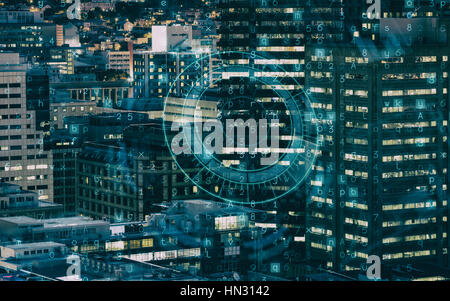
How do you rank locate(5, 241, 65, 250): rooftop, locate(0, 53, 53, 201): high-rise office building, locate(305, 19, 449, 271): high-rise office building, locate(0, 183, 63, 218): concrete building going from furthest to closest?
locate(0, 53, 53, 201): high-rise office building → locate(305, 19, 449, 271): high-rise office building → locate(0, 183, 63, 218): concrete building → locate(5, 241, 65, 250): rooftop

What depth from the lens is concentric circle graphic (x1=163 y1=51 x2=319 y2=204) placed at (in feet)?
141

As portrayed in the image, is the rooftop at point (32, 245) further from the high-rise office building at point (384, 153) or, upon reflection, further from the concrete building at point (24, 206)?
the high-rise office building at point (384, 153)

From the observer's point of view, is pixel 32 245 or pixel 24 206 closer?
pixel 32 245

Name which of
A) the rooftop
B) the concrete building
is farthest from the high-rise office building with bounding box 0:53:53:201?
the rooftop

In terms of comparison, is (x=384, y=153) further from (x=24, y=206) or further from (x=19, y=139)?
(x=19, y=139)

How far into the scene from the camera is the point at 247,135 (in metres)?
46.5

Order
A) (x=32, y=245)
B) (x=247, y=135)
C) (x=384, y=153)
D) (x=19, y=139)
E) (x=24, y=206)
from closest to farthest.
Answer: (x=32, y=245) → (x=24, y=206) → (x=384, y=153) → (x=19, y=139) → (x=247, y=135)

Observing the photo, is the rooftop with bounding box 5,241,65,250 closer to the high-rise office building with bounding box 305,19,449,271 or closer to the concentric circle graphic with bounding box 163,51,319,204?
the high-rise office building with bounding box 305,19,449,271

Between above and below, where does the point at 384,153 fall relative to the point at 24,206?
above

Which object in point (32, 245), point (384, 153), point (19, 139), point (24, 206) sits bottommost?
point (24, 206)

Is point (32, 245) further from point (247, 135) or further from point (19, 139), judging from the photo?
point (247, 135)

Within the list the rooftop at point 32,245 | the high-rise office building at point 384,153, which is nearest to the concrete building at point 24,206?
the rooftop at point 32,245

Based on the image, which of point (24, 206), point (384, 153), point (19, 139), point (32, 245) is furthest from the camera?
point (19, 139)

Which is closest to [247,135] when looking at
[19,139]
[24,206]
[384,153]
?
[384,153]
